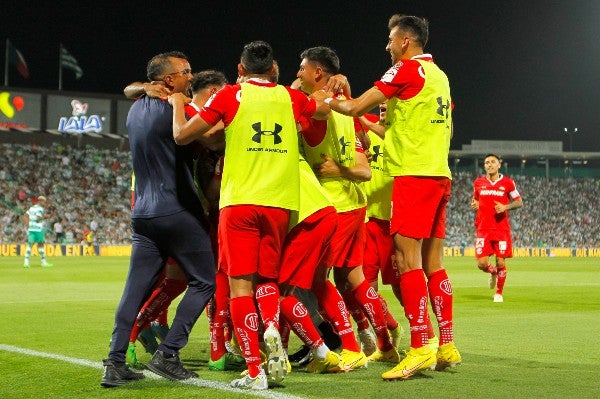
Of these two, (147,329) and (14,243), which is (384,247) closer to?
(147,329)

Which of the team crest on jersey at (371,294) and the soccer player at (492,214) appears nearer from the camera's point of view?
the team crest on jersey at (371,294)

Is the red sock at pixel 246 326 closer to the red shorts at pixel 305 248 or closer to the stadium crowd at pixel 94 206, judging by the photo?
the red shorts at pixel 305 248

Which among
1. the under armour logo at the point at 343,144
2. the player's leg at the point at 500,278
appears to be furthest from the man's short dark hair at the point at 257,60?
the player's leg at the point at 500,278

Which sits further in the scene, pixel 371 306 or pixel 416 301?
pixel 371 306

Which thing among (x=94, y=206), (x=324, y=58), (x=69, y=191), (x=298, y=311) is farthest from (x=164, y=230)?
(x=69, y=191)

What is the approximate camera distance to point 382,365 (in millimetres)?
7402

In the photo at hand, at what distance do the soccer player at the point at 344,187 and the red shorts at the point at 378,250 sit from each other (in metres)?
0.70

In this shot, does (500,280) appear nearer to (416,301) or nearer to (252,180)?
(416,301)

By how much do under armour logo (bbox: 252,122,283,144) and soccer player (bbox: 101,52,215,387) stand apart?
0.78 meters

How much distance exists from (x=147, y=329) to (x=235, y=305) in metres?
1.90

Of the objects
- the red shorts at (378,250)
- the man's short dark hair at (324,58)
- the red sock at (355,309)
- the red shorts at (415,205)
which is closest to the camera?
the red shorts at (415,205)

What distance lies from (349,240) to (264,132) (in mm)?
1729

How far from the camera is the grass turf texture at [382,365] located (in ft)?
19.3

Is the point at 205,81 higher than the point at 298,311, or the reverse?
the point at 205,81
